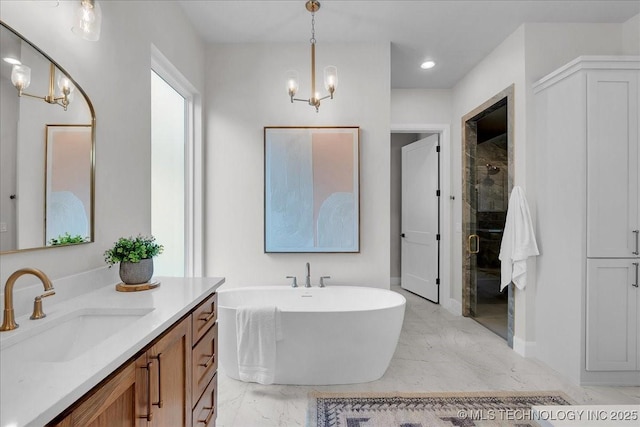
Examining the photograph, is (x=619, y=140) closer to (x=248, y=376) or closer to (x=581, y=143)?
(x=581, y=143)

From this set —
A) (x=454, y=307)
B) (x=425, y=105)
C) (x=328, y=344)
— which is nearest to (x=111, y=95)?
(x=328, y=344)

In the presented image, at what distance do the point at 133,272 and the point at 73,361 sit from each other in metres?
0.77

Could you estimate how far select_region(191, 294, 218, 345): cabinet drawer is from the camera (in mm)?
1371

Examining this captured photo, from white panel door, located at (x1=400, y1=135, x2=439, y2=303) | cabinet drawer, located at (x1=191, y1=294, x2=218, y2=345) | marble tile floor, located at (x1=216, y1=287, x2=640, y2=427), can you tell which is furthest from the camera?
white panel door, located at (x1=400, y1=135, x2=439, y2=303)

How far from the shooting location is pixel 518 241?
2.74 metres

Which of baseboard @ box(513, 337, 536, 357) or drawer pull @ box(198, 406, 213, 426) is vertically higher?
drawer pull @ box(198, 406, 213, 426)

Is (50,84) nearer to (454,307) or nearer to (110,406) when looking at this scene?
(110,406)

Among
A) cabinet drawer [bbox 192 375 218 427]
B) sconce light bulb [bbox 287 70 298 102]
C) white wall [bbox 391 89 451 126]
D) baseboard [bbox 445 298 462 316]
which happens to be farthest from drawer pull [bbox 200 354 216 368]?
white wall [bbox 391 89 451 126]

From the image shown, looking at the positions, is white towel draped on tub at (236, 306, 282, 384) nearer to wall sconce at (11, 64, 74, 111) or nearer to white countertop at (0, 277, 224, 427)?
white countertop at (0, 277, 224, 427)

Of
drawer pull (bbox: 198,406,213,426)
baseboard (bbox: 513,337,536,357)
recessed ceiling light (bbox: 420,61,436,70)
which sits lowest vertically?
baseboard (bbox: 513,337,536,357)

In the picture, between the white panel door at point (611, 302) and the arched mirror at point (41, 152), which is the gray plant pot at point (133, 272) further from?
the white panel door at point (611, 302)

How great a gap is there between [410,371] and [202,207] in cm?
225

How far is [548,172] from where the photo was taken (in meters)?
2.67

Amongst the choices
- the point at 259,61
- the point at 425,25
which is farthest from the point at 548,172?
the point at 259,61
